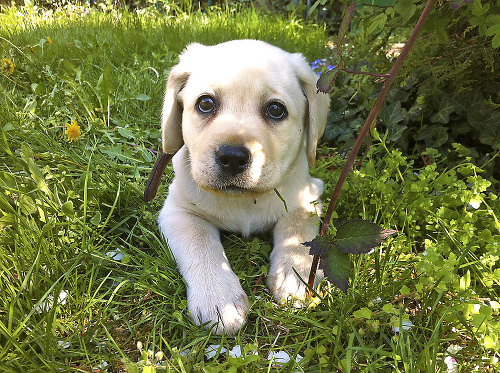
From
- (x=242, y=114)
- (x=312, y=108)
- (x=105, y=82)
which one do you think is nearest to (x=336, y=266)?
(x=242, y=114)

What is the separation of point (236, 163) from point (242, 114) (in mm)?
383

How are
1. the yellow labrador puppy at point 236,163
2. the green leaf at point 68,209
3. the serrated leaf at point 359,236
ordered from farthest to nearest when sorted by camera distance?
the green leaf at point 68,209
the yellow labrador puppy at point 236,163
the serrated leaf at point 359,236

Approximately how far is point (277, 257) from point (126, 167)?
1.54m

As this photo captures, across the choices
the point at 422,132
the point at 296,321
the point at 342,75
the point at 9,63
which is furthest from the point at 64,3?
the point at 296,321

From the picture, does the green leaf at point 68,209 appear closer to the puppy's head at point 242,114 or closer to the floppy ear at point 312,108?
the puppy's head at point 242,114

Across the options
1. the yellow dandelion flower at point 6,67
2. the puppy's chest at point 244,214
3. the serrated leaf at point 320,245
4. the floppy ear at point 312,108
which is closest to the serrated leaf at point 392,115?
the floppy ear at point 312,108

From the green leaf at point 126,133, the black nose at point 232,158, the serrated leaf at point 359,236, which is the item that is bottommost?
the green leaf at point 126,133

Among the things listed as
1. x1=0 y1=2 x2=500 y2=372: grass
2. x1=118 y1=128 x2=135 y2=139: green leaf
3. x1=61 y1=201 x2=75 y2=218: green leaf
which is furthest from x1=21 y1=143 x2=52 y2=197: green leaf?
x1=118 y1=128 x2=135 y2=139: green leaf

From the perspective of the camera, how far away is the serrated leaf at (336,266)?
4.72 ft

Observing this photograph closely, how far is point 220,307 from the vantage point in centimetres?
174

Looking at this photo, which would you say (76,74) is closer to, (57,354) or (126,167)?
(126,167)

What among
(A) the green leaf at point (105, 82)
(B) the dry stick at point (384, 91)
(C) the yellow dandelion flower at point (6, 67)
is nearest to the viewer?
(B) the dry stick at point (384, 91)

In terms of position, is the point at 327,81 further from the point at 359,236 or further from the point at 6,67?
the point at 6,67

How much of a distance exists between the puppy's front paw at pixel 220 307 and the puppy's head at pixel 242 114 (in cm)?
50
